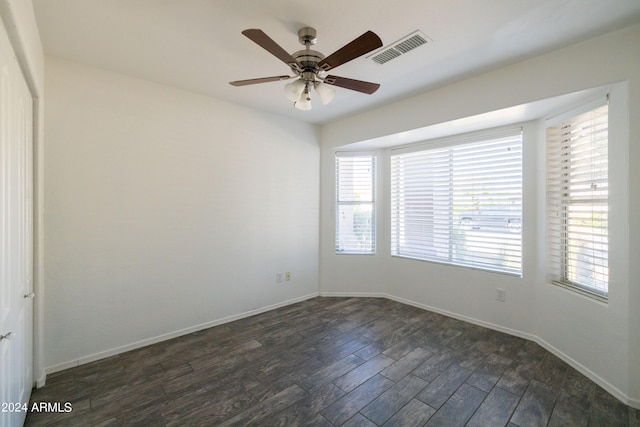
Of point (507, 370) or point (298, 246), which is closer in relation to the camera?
point (507, 370)

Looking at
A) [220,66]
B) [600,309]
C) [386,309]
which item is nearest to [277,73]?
[220,66]

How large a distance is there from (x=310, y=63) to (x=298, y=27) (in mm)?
312

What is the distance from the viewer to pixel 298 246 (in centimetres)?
416

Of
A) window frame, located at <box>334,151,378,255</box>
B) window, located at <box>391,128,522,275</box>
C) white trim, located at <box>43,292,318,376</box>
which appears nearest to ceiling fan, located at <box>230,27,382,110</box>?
window, located at <box>391,128,522,275</box>

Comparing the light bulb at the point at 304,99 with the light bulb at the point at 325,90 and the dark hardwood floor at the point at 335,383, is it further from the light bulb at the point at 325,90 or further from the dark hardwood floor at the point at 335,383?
the dark hardwood floor at the point at 335,383

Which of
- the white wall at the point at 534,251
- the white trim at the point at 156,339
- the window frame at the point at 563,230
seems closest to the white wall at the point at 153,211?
the white trim at the point at 156,339

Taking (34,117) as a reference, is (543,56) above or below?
above

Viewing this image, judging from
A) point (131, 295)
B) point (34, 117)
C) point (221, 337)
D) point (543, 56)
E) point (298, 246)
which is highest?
point (543, 56)

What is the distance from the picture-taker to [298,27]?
2006mm

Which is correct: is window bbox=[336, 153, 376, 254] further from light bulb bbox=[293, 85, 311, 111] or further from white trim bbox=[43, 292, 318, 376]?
light bulb bbox=[293, 85, 311, 111]

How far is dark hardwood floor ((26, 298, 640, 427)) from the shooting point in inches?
74.2

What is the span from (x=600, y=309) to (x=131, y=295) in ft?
13.6

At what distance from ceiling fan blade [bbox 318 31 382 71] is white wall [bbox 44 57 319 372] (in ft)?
6.45

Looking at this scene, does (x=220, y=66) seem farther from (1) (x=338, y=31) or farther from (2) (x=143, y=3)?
(1) (x=338, y=31)
